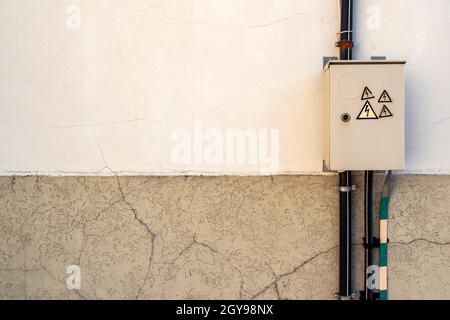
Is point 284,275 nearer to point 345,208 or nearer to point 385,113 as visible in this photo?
point 345,208

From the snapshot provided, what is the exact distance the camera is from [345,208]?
212 centimetres

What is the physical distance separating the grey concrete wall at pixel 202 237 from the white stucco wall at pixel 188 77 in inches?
4.1

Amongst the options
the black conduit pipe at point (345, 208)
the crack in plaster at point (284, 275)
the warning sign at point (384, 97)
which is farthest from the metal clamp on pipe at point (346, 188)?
the warning sign at point (384, 97)

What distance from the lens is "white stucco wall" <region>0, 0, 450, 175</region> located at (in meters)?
2.14

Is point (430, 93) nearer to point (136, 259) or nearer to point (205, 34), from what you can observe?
point (205, 34)

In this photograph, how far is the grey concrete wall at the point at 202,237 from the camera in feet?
7.13

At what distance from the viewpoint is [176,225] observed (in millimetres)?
2211

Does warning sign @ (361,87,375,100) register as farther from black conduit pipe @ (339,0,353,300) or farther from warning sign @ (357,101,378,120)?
black conduit pipe @ (339,0,353,300)

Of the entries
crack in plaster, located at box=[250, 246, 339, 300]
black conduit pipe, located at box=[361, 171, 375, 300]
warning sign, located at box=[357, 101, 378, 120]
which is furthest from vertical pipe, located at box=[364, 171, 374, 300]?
warning sign, located at box=[357, 101, 378, 120]

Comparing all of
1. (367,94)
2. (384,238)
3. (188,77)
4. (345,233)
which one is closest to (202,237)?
(345,233)

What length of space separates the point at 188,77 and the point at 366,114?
905 mm

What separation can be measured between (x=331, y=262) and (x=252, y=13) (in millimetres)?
1354
